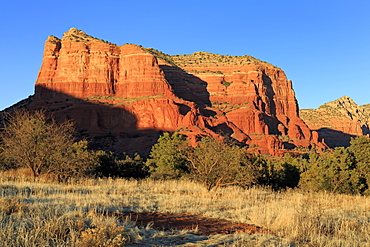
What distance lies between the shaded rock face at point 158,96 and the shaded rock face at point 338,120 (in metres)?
33.0

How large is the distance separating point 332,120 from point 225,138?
155 meters

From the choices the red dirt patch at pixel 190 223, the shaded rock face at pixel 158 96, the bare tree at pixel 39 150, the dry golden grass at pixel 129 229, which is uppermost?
the shaded rock face at pixel 158 96

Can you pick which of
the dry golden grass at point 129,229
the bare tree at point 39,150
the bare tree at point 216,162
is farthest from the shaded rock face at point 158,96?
the dry golden grass at point 129,229

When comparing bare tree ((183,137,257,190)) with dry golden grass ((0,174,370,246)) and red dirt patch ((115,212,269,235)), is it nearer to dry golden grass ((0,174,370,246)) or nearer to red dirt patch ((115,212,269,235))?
dry golden grass ((0,174,370,246))

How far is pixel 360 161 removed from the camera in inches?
821

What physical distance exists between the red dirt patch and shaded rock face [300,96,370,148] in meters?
138

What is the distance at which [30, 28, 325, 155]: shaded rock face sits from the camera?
8313cm

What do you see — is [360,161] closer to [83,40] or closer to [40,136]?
[40,136]

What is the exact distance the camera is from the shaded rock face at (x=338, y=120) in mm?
140000

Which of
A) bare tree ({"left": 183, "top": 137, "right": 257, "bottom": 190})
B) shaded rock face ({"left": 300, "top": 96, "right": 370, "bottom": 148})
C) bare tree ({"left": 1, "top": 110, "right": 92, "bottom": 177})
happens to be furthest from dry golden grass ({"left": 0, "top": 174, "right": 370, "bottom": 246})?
shaded rock face ({"left": 300, "top": 96, "right": 370, "bottom": 148})

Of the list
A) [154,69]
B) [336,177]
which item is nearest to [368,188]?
[336,177]

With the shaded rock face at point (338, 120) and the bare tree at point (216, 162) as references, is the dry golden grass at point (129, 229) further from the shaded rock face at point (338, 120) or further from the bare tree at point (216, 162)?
the shaded rock face at point (338, 120)

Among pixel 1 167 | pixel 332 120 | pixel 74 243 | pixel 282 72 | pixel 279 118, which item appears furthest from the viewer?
pixel 332 120

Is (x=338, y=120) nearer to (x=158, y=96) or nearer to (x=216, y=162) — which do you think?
(x=158, y=96)
